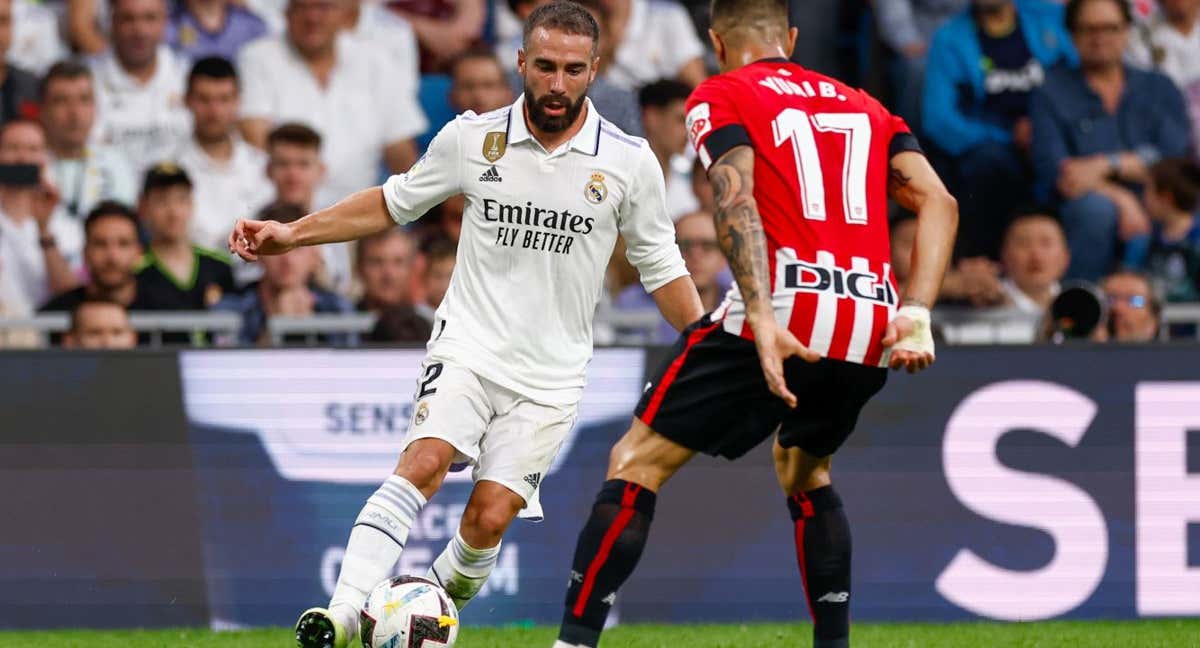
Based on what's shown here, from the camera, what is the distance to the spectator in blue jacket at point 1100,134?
37.4 ft

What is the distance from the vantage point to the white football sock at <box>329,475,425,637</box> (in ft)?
19.1

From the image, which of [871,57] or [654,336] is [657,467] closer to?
[654,336]

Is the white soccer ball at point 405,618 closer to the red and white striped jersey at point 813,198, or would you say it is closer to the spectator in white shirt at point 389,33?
the red and white striped jersey at point 813,198

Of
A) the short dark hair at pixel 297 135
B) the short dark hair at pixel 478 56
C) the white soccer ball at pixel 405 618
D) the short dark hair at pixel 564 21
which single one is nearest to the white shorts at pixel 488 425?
the white soccer ball at pixel 405 618

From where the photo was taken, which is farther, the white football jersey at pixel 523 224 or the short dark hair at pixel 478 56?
the short dark hair at pixel 478 56

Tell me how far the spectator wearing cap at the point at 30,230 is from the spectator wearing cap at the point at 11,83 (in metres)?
0.37

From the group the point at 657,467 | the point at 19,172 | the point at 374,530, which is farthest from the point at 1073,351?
the point at 19,172

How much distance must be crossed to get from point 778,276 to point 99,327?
17.4 ft

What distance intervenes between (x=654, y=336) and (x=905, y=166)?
4534 mm

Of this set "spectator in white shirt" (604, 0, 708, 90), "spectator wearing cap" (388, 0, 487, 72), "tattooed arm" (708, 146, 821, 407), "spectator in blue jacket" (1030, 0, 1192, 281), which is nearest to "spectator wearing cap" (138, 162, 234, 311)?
"spectator wearing cap" (388, 0, 487, 72)

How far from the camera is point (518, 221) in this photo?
612 cm

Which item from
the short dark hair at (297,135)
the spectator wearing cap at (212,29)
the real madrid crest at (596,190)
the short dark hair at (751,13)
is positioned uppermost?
the spectator wearing cap at (212,29)

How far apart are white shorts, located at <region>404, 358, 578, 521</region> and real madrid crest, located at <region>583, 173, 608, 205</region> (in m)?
0.73

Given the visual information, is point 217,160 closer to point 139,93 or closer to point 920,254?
point 139,93
